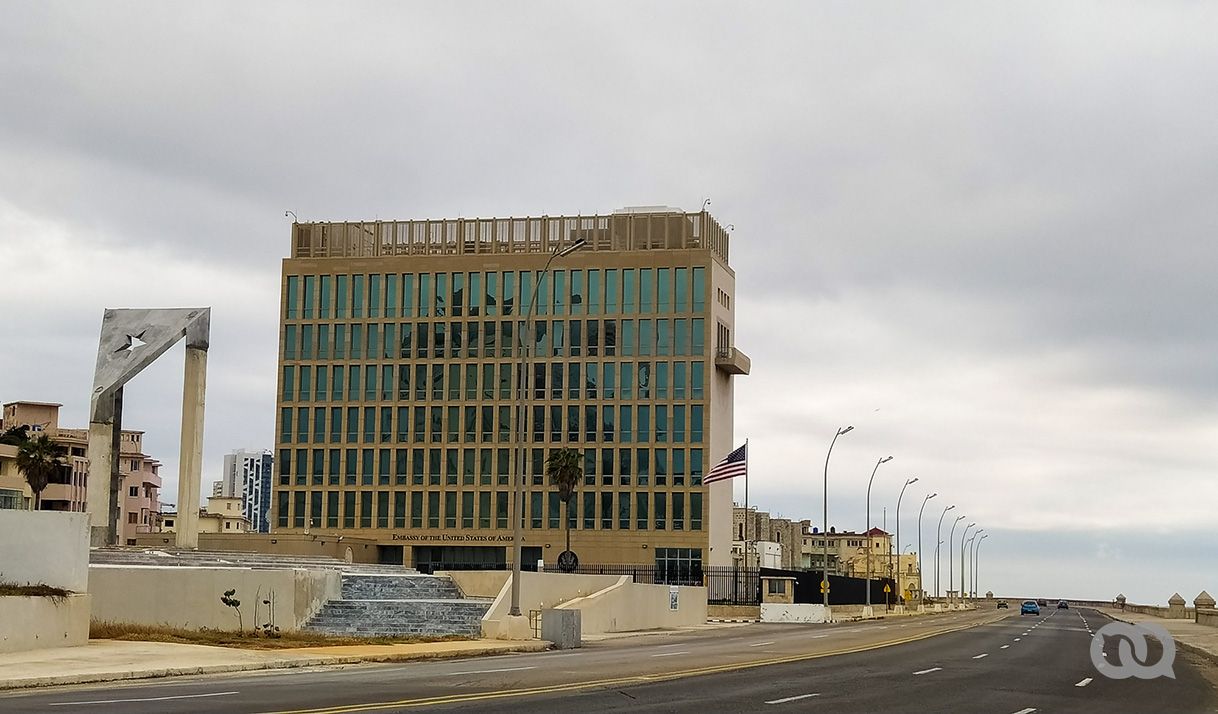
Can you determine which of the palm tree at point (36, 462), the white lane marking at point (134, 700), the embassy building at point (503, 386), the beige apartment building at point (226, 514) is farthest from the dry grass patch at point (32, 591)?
the beige apartment building at point (226, 514)

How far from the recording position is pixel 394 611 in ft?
136

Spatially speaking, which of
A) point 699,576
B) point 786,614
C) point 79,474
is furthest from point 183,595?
point 79,474

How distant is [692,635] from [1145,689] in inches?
1116

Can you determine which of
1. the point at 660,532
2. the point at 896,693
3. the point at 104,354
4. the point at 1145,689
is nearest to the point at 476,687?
the point at 896,693

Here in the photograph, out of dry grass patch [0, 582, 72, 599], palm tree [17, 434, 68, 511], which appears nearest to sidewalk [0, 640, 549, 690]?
dry grass patch [0, 582, 72, 599]

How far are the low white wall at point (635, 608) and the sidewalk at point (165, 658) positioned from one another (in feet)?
44.6

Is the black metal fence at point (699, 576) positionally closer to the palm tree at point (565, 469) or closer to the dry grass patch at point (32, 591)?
the palm tree at point (565, 469)

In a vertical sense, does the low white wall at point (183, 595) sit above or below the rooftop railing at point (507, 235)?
below

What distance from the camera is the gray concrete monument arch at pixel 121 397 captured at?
171 feet

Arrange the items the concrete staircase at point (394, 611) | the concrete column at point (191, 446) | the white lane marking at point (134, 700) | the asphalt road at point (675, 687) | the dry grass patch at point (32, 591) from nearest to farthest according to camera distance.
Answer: the white lane marking at point (134, 700) < the asphalt road at point (675, 687) < the dry grass patch at point (32, 591) < the concrete staircase at point (394, 611) < the concrete column at point (191, 446)

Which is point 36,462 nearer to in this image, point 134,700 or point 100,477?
point 100,477

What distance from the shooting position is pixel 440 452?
113250mm

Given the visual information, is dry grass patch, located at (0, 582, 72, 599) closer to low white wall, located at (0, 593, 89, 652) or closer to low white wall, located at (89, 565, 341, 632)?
low white wall, located at (0, 593, 89, 652)

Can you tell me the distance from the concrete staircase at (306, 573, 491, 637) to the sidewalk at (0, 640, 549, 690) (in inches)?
189
